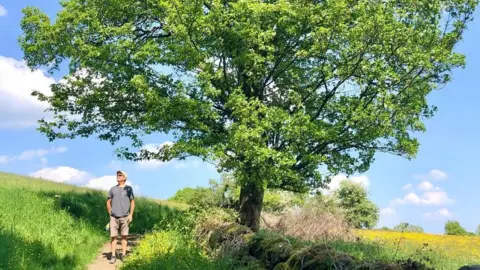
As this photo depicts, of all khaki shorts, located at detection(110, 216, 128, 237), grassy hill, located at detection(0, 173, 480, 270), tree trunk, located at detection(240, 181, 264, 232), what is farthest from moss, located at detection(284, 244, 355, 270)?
tree trunk, located at detection(240, 181, 264, 232)

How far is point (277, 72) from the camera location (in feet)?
65.2

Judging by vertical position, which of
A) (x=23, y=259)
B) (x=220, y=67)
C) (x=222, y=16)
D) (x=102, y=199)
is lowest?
(x=23, y=259)

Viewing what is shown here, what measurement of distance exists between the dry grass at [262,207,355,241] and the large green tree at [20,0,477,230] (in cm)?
291

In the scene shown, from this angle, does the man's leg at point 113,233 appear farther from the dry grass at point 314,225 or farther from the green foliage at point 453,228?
the green foliage at point 453,228

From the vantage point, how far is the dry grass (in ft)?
75.5

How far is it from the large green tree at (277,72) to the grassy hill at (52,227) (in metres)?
4.06

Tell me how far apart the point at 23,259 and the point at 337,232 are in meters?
15.4

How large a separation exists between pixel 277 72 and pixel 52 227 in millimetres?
9845

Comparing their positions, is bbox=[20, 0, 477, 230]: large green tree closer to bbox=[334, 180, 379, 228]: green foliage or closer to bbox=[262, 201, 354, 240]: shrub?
bbox=[262, 201, 354, 240]: shrub

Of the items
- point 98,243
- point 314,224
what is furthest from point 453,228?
point 98,243

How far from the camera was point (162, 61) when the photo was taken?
1936cm

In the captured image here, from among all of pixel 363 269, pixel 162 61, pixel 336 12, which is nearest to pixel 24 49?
pixel 162 61

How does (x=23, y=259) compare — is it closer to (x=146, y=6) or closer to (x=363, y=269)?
(x=363, y=269)

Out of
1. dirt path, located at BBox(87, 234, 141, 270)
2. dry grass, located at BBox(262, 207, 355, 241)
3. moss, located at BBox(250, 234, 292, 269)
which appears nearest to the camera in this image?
moss, located at BBox(250, 234, 292, 269)
